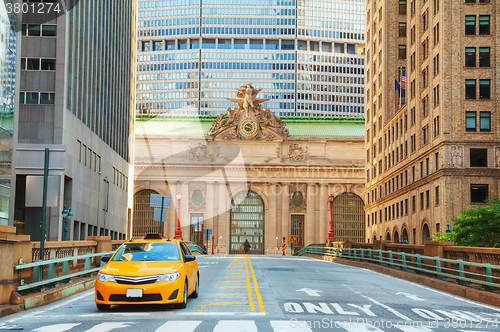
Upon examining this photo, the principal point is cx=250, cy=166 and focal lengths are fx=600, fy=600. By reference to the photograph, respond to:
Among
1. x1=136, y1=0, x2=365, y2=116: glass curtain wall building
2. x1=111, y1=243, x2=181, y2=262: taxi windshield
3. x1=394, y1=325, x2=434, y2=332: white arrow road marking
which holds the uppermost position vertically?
x1=136, y1=0, x2=365, y2=116: glass curtain wall building

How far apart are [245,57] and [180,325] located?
152493 mm

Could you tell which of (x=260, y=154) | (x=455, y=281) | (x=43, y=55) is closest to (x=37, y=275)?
(x=455, y=281)

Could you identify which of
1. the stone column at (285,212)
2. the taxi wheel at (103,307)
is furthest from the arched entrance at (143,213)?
the taxi wheel at (103,307)

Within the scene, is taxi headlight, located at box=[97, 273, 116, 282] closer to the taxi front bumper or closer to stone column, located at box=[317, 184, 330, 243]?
the taxi front bumper

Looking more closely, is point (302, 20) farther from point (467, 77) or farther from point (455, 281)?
point (455, 281)

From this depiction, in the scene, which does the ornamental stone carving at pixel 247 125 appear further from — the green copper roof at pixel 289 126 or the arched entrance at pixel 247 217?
the arched entrance at pixel 247 217

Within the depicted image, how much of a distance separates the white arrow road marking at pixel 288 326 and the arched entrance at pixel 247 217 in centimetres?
7782

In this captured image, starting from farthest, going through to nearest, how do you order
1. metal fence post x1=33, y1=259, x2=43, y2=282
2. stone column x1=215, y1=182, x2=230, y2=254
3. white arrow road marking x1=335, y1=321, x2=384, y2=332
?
1. stone column x1=215, y1=182, x2=230, y2=254
2. metal fence post x1=33, y1=259, x2=43, y2=282
3. white arrow road marking x1=335, y1=321, x2=384, y2=332

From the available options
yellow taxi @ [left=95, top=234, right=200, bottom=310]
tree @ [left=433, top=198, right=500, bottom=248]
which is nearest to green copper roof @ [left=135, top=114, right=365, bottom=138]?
tree @ [left=433, top=198, right=500, bottom=248]

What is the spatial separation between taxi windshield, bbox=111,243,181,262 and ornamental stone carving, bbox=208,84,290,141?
238ft

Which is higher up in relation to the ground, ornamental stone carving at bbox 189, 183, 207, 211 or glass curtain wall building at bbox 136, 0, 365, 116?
glass curtain wall building at bbox 136, 0, 365, 116

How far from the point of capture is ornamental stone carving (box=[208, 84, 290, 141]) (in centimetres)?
8762

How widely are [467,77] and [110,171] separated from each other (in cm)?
3453

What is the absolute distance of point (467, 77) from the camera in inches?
1881
